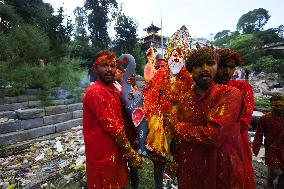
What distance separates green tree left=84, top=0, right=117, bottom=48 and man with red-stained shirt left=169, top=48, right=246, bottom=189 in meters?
26.1

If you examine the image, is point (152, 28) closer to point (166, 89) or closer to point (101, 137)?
point (166, 89)

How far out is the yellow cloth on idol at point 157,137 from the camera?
121 inches

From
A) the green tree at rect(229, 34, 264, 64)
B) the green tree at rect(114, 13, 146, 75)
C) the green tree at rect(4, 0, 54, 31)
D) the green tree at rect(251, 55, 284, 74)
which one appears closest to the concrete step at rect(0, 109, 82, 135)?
the green tree at rect(4, 0, 54, 31)

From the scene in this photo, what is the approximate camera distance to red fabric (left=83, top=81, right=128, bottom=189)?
2.56 metres

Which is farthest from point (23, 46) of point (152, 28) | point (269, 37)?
point (269, 37)

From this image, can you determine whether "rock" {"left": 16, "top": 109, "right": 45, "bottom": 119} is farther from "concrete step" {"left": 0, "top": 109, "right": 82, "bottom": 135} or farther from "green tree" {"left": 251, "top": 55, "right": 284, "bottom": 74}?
"green tree" {"left": 251, "top": 55, "right": 284, "bottom": 74}

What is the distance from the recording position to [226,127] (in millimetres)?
1733

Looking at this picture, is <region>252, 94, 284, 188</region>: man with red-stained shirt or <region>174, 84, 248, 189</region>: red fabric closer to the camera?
<region>174, 84, 248, 189</region>: red fabric

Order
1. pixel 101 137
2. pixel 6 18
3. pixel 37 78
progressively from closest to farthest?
pixel 101 137, pixel 37 78, pixel 6 18

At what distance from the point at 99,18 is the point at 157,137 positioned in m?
27.9

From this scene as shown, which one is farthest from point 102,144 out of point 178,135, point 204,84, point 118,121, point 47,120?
point 47,120

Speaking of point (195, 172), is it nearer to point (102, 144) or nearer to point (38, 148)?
point (102, 144)

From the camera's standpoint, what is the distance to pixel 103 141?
8.58 feet

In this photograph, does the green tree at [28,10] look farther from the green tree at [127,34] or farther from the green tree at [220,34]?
the green tree at [220,34]
